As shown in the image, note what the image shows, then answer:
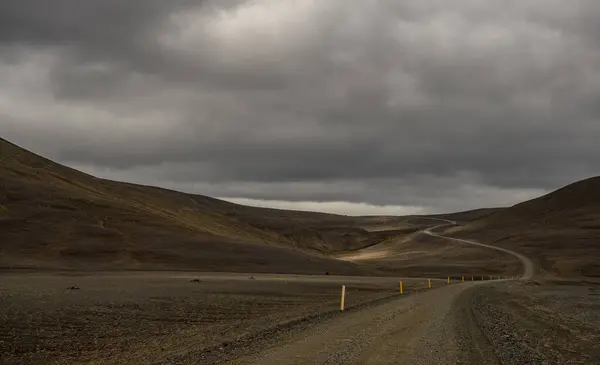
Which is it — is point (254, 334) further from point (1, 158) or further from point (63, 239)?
point (1, 158)

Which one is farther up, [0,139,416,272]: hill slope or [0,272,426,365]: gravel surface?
[0,139,416,272]: hill slope

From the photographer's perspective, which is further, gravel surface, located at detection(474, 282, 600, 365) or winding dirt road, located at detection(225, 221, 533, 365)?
gravel surface, located at detection(474, 282, 600, 365)

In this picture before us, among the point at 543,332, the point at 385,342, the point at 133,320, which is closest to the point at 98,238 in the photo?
the point at 133,320

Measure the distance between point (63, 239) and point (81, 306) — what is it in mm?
55001

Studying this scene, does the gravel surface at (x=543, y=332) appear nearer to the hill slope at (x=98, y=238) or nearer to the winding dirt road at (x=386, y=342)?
the winding dirt road at (x=386, y=342)

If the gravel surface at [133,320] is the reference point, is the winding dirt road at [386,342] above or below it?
above

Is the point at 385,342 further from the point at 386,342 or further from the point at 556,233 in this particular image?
the point at 556,233

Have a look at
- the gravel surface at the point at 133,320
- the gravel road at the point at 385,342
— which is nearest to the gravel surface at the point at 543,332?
the gravel road at the point at 385,342

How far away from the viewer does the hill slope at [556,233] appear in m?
→ 110

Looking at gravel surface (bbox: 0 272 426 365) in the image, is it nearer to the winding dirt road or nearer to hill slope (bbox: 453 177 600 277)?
the winding dirt road

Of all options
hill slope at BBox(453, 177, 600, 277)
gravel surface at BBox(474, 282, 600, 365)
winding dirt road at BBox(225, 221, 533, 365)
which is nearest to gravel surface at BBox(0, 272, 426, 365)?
winding dirt road at BBox(225, 221, 533, 365)

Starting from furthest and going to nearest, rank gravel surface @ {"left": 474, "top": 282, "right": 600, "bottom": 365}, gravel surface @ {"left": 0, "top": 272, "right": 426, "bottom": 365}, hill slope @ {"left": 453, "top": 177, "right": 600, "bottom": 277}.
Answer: hill slope @ {"left": 453, "top": 177, "right": 600, "bottom": 277} < gravel surface @ {"left": 0, "top": 272, "right": 426, "bottom": 365} < gravel surface @ {"left": 474, "top": 282, "right": 600, "bottom": 365}

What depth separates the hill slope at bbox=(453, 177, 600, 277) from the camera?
360ft

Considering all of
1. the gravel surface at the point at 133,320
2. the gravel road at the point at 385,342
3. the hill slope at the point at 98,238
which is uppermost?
the hill slope at the point at 98,238
